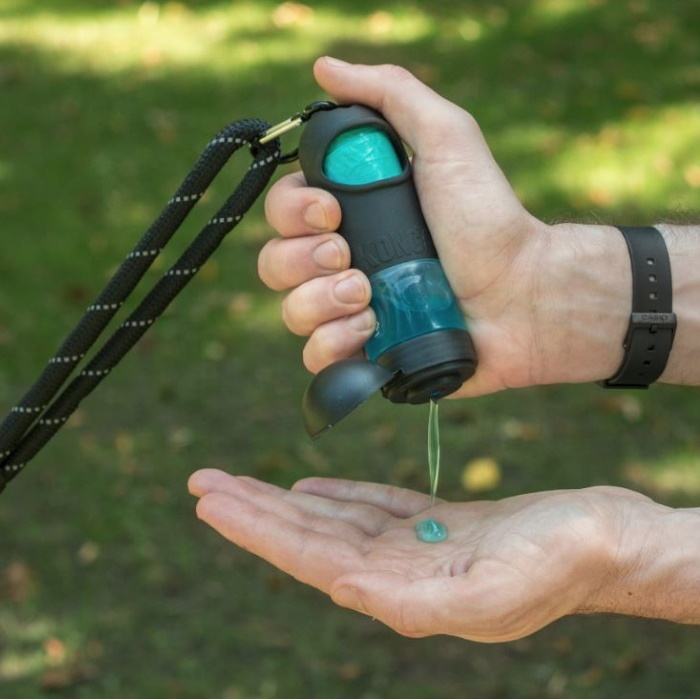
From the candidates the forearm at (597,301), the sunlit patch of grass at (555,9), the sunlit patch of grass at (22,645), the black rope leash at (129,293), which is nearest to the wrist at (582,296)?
the forearm at (597,301)

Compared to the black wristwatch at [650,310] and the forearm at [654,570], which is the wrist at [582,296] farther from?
the forearm at [654,570]

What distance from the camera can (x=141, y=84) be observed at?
5.91 m

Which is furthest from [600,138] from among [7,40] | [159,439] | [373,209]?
[373,209]

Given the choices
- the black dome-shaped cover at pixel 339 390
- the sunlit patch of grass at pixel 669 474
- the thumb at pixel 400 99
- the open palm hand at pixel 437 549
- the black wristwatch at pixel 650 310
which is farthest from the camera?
the sunlit patch of grass at pixel 669 474

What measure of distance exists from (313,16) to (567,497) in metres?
4.89

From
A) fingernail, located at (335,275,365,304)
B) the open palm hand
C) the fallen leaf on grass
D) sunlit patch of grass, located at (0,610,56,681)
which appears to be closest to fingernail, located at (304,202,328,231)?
fingernail, located at (335,275,365,304)

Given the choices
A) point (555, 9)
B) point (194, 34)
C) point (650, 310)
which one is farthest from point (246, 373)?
point (555, 9)

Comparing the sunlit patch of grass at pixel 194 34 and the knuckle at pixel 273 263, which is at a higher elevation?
the sunlit patch of grass at pixel 194 34

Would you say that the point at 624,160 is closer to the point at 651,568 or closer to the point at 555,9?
the point at 555,9

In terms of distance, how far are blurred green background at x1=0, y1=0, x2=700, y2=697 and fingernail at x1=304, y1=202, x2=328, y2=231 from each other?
0.82 m

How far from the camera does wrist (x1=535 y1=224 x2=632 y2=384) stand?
249 cm

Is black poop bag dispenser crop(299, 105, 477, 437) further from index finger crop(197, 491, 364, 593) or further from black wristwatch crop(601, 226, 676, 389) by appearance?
black wristwatch crop(601, 226, 676, 389)

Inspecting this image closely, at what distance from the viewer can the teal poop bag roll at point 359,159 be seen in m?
2.12

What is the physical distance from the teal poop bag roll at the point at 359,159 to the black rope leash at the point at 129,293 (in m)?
0.10
